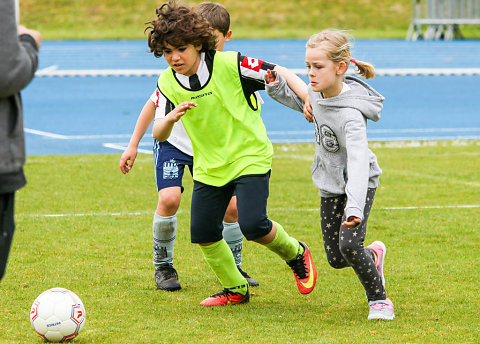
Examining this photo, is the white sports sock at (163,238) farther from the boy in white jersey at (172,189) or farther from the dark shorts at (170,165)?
the dark shorts at (170,165)

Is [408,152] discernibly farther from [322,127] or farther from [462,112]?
[322,127]

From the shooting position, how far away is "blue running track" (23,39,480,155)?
1452cm

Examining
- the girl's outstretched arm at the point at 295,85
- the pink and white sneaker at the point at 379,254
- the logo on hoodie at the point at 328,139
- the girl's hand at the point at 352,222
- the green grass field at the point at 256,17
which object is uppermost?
the girl's outstretched arm at the point at 295,85

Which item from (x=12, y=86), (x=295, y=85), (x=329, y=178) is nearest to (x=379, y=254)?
(x=329, y=178)

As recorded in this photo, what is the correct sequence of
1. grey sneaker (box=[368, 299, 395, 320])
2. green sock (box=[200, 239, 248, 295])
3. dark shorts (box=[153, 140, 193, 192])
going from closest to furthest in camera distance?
grey sneaker (box=[368, 299, 395, 320]) < green sock (box=[200, 239, 248, 295]) < dark shorts (box=[153, 140, 193, 192])

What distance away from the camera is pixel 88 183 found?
31.9 feet

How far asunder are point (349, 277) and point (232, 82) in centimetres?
176

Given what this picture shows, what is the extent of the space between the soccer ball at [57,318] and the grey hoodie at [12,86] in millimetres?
1253

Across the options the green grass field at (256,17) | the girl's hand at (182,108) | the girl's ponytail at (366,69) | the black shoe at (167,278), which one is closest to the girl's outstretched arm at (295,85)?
the girl's ponytail at (366,69)

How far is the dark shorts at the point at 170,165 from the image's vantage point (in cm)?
561

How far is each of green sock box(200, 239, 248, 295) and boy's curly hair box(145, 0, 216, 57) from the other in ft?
4.06

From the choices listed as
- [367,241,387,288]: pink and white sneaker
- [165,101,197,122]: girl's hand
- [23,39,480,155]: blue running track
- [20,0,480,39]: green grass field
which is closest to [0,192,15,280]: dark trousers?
[165,101,197,122]: girl's hand

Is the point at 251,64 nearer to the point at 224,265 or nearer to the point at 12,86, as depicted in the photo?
the point at 224,265

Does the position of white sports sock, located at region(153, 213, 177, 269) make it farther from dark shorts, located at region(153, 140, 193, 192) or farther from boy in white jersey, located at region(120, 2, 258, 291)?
dark shorts, located at region(153, 140, 193, 192)
